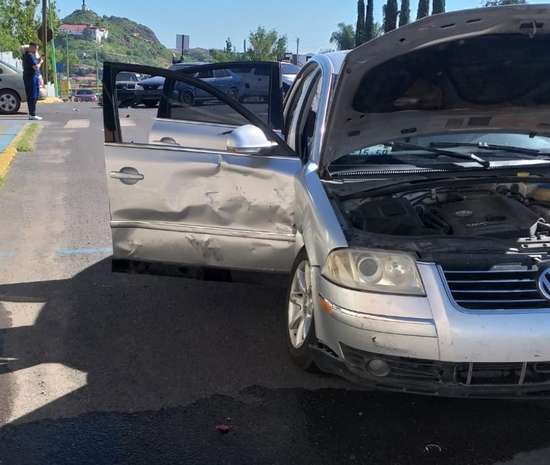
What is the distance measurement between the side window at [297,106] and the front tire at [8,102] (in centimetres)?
1482

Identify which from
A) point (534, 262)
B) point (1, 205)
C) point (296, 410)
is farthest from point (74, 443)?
point (1, 205)

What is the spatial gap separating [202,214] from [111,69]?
1.08 meters

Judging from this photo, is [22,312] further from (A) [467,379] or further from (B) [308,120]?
(A) [467,379]

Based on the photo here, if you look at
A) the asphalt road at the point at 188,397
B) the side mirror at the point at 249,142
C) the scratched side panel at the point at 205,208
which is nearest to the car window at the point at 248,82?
the side mirror at the point at 249,142

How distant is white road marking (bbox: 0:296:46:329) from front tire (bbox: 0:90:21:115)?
14867mm

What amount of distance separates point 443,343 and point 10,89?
57.6 feet

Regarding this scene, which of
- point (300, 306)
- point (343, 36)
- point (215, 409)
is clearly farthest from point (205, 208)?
point (343, 36)

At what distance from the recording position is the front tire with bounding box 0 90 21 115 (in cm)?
1800

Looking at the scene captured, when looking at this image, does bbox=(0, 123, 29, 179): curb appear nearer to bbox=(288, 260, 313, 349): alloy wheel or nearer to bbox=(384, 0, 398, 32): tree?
bbox=(288, 260, 313, 349): alloy wheel

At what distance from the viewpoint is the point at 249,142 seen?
3988 mm

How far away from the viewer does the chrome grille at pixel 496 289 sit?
2.88m

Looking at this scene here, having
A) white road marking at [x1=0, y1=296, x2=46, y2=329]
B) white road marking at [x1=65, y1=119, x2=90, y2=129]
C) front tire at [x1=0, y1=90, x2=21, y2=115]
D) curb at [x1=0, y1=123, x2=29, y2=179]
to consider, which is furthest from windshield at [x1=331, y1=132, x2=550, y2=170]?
front tire at [x1=0, y1=90, x2=21, y2=115]

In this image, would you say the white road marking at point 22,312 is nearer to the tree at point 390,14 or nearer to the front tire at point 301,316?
the front tire at point 301,316

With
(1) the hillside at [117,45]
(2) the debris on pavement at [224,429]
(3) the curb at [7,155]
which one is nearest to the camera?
(2) the debris on pavement at [224,429]
